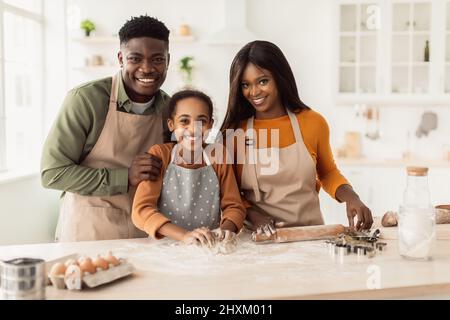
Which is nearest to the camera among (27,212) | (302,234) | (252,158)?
(302,234)

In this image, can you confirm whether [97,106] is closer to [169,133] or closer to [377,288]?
[169,133]

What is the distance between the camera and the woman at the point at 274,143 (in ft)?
5.87

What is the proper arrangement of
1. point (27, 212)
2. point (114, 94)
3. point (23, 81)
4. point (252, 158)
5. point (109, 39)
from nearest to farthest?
point (252, 158) → point (114, 94) → point (27, 212) → point (23, 81) → point (109, 39)

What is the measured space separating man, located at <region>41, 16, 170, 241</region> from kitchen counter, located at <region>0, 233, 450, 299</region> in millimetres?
308

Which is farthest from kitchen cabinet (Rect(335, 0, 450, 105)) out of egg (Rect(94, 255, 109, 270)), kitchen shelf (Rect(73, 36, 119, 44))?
egg (Rect(94, 255, 109, 270))

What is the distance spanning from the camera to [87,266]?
1.15m

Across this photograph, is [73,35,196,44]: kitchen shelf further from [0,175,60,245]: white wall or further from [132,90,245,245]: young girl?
[132,90,245,245]: young girl

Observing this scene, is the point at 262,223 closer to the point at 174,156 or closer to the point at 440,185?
the point at 174,156

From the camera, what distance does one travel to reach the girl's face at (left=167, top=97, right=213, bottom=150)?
1708 mm

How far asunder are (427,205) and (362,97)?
3340 mm

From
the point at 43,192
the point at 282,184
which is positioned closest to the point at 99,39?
the point at 43,192

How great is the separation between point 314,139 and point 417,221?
0.62m
